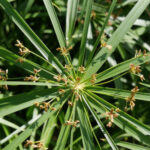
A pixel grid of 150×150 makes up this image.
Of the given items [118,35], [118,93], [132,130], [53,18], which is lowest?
[132,130]

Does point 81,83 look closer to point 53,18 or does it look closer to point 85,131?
point 85,131

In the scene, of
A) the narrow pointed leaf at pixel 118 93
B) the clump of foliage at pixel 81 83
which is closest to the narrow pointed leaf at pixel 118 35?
the clump of foliage at pixel 81 83

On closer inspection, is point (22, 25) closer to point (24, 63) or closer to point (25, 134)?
point (24, 63)

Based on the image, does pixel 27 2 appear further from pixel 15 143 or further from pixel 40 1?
pixel 15 143

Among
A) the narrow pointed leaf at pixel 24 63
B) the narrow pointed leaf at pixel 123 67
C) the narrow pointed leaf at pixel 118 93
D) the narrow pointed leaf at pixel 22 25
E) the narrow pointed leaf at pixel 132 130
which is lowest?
the narrow pointed leaf at pixel 132 130

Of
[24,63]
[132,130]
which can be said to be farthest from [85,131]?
[24,63]

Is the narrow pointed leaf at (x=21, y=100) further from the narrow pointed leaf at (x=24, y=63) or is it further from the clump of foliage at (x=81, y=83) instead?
the narrow pointed leaf at (x=24, y=63)

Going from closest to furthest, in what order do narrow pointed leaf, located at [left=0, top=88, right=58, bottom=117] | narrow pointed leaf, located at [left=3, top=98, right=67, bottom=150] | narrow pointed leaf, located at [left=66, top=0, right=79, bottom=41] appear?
narrow pointed leaf, located at [left=0, top=88, right=58, bottom=117]
narrow pointed leaf, located at [left=3, top=98, right=67, bottom=150]
narrow pointed leaf, located at [left=66, top=0, right=79, bottom=41]

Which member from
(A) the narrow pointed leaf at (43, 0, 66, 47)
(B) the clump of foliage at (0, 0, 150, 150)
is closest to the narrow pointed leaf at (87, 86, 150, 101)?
(B) the clump of foliage at (0, 0, 150, 150)

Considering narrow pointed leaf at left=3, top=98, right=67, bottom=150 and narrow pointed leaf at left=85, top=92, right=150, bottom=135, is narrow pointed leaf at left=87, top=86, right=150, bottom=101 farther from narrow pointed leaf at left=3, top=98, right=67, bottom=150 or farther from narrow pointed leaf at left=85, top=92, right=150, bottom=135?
narrow pointed leaf at left=3, top=98, right=67, bottom=150

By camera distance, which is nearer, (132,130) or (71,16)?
(132,130)

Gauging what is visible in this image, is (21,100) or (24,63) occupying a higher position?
(24,63)
